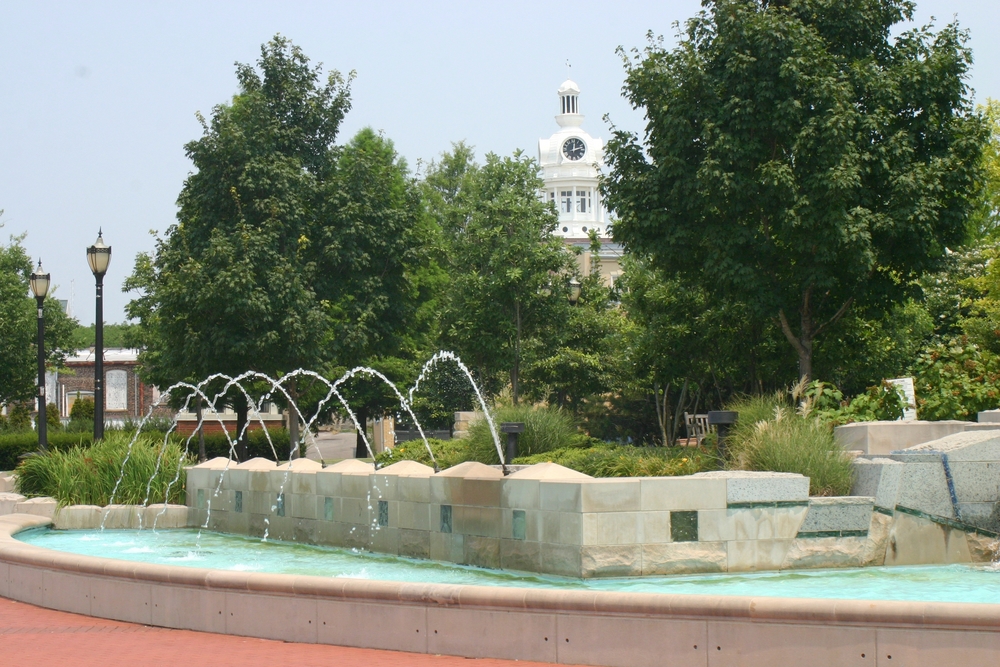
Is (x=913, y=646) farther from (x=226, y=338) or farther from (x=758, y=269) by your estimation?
(x=226, y=338)

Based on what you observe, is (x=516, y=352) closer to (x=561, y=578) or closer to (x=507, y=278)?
(x=507, y=278)

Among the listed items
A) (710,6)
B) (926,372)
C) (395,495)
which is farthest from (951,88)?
(395,495)

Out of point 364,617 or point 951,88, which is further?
point 951,88

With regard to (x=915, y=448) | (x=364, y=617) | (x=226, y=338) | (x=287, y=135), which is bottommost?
(x=364, y=617)

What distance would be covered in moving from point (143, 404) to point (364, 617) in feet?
205

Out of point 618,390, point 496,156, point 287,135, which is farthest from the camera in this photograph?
point 496,156

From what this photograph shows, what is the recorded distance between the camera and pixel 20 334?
37312 mm

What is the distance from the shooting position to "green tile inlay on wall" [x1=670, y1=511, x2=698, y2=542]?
35.1ft

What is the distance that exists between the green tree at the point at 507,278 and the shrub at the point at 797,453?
54.7 ft

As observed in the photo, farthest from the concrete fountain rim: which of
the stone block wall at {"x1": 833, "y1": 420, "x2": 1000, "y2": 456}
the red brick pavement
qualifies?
the stone block wall at {"x1": 833, "y1": 420, "x2": 1000, "y2": 456}

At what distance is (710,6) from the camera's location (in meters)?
20.2

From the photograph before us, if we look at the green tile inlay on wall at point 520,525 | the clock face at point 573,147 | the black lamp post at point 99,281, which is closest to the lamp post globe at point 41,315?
the black lamp post at point 99,281

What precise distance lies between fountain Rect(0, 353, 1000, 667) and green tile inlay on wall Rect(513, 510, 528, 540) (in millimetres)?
19

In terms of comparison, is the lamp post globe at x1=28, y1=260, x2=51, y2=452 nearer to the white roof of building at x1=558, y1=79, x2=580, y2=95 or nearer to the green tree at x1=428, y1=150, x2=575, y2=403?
the green tree at x1=428, y1=150, x2=575, y2=403
